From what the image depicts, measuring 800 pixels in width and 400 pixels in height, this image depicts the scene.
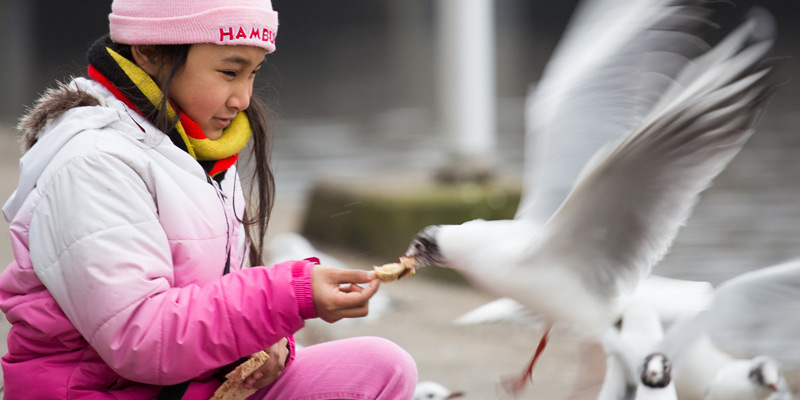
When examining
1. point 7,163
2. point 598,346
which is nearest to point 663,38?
point 598,346

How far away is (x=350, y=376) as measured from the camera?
6.72 feet

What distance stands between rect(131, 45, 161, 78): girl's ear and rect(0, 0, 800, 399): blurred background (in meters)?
0.19

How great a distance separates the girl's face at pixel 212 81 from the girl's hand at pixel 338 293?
37 centimetres

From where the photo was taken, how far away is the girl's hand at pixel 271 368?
1.96 m

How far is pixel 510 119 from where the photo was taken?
11.2 meters

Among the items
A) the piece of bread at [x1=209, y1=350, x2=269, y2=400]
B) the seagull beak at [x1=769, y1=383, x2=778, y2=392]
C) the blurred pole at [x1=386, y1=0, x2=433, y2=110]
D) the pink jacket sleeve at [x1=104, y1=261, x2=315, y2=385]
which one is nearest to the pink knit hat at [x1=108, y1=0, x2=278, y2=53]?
the pink jacket sleeve at [x1=104, y1=261, x2=315, y2=385]

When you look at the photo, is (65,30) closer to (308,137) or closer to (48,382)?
(308,137)

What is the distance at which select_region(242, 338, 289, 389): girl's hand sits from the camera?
1956 mm

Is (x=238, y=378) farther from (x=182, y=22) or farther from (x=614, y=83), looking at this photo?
(x=614, y=83)

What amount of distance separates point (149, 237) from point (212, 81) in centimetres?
35

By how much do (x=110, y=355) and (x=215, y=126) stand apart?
20.1 inches

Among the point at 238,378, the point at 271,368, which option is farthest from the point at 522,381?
the point at 238,378

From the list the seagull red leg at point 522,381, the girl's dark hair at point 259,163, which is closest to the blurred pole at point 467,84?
the seagull red leg at point 522,381

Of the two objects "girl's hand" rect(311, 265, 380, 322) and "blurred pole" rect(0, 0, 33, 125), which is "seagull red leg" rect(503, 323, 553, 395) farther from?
"blurred pole" rect(0, 0, 33, 125)
